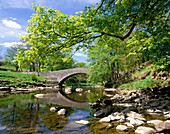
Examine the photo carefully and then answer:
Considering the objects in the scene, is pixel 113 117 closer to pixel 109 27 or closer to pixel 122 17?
pixel 109 27

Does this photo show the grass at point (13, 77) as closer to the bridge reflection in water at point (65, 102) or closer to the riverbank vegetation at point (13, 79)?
the riverbank vegetation at point (13, 79)

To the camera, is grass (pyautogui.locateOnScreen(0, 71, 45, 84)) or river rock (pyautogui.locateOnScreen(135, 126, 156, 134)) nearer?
river rock (pyautogui.locateOnScreen(135, 126, 156, 134))

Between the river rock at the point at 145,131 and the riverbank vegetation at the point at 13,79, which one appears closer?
the river rock at the point at 145,131

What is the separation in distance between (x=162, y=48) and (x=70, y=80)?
131 feet

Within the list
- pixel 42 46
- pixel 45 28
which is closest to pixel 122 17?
pixel 45 28

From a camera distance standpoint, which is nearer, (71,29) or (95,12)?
(71,29)

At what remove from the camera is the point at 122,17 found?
5.30 meters

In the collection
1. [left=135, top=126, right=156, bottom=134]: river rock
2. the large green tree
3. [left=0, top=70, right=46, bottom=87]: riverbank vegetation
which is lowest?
[left=135, top=126, right=156, bottom=134]: river rock

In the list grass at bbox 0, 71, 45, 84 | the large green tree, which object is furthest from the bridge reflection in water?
grass at bbox 0, 71, 45, 84

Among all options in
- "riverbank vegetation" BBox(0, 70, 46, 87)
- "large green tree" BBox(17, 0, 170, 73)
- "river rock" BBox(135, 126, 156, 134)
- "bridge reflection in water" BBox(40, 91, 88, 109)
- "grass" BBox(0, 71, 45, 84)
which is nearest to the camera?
"river rock" BBox(135, 126, 156, 134)

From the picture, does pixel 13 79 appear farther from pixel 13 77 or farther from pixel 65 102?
pixel 65 102

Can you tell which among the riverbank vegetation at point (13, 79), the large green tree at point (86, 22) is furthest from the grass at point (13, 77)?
the large green tree at point (86, 22)

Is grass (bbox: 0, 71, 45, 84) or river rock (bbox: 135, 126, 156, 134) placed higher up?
grass (bbox: 0, 71, 45, 84)

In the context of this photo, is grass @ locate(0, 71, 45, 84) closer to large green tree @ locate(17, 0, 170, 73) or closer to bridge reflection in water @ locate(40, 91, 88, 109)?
bridge reflection in water @ locate(40, 91, 88, 109)
